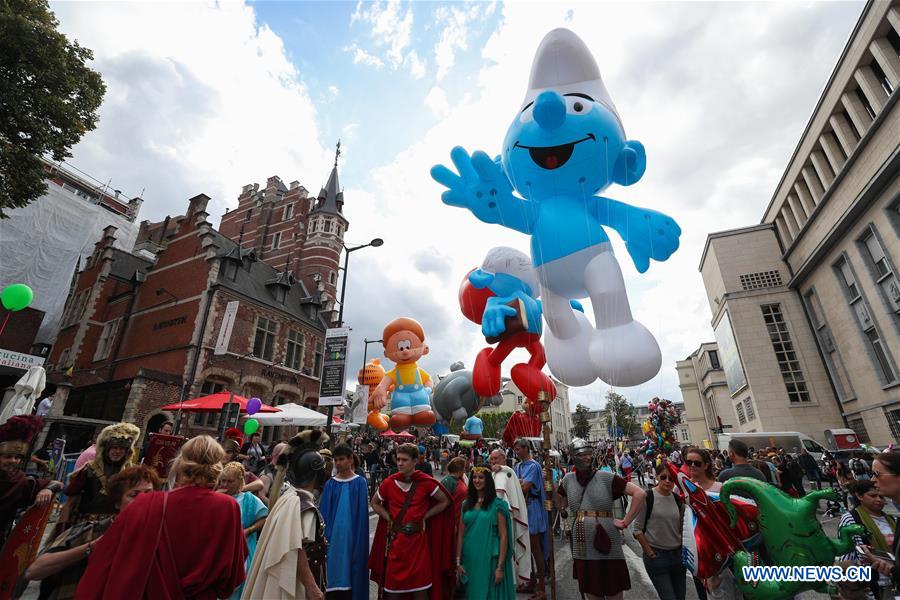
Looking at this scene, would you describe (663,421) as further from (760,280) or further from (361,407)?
(760,280)

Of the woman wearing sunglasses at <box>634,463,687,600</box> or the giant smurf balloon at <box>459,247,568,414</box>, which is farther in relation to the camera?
the giant smurf balloon at <box>459,247,568,414</box>

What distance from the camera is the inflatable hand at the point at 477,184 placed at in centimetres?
598

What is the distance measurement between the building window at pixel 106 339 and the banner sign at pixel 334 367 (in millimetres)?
18691

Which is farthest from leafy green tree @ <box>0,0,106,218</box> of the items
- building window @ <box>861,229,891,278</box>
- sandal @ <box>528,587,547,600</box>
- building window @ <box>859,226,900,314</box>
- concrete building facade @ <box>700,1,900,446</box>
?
building window @ <box>861,229,891,278</box>

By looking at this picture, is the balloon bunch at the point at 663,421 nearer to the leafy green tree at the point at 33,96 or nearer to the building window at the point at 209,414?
the leafy green tree at the point at 33,96

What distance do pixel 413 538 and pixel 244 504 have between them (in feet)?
4.96

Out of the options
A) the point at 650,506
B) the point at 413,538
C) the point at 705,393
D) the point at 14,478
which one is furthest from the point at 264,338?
the point at 705,393

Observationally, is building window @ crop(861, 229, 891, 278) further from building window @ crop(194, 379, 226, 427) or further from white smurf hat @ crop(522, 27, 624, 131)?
building window @ crop(194, 379, 226, 427)

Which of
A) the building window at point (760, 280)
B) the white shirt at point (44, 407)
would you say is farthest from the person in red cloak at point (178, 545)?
the building window at point (760, 280)

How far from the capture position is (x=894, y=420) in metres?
20.5

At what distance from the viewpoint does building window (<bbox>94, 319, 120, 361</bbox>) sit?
21.5 meters

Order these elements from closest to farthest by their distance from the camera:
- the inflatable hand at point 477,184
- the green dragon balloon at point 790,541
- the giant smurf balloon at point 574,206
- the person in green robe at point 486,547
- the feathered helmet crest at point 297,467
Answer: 1. the green dragon balloon at point 790,541
2. the feathered helmet crest at point 297,467
3. the person in green robe at point 486,547
4. the giant smurf balloon at point 574,206
5. the inflatable hand at point 477,184

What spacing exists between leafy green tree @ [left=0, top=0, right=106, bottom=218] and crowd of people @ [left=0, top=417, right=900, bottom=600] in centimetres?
1075

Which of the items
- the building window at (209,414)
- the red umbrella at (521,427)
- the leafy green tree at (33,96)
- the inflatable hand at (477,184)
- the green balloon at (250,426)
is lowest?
the red umbrella at (521,427)
